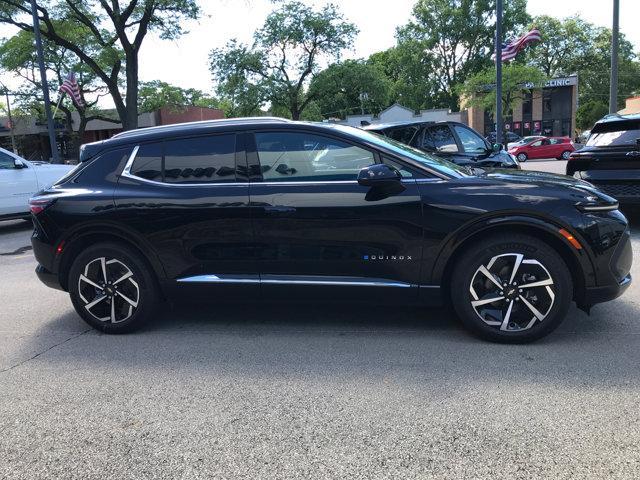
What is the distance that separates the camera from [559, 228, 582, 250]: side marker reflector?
3680 millimetres

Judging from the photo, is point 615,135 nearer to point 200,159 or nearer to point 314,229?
point 314,229

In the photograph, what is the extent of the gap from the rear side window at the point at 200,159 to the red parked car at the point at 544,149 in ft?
98.6

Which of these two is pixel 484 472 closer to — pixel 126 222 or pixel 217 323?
pixel 217 323

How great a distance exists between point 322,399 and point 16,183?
32.0ft

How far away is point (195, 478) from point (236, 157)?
8.02ft

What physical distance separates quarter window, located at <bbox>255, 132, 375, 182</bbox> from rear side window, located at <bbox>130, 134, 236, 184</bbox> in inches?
10.8

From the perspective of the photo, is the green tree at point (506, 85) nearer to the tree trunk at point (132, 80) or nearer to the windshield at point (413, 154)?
the tree trunk at point (132, 80)

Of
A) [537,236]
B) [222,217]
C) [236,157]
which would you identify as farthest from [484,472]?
[236,157]

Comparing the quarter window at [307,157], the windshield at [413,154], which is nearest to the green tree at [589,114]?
the windshield at [413,154]

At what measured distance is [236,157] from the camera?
418 cm

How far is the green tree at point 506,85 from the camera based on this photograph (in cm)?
3881

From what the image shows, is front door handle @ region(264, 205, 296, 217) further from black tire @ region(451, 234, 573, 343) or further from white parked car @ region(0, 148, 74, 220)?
white parked car @ region(0, 148, 74, 220)

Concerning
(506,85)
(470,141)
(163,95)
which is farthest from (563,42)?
(470,141)

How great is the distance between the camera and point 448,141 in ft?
29.2
